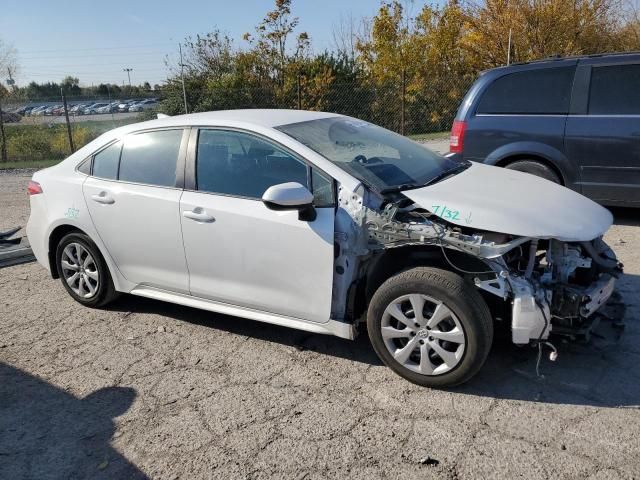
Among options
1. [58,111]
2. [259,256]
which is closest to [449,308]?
[259,256]

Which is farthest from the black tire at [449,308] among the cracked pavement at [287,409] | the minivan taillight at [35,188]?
the minivan taillight at [35,188]

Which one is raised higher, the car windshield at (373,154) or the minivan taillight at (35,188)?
the car windshield at (373,154)

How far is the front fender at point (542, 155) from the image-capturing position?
6.25 m

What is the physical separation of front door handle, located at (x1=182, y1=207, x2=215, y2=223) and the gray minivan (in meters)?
4.02

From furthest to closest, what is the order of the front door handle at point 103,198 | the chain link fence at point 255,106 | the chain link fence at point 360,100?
1. the chain link fence at point 360,100
2. the chain link fence at point 255,106
3. the front door handle at point 103,198

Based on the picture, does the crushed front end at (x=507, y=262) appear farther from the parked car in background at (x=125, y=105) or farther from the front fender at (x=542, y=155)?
the parked car in background at (x=125, y=105)

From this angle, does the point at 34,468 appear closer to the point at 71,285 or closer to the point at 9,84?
the point at 71,285

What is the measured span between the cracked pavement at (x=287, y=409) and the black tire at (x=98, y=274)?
336 mm

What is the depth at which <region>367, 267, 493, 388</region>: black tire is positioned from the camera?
3.06m

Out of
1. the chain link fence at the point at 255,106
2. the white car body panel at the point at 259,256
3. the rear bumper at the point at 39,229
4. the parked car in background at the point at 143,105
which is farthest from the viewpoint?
the parked car in background at the point at 143,105

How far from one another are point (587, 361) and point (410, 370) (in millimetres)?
1189

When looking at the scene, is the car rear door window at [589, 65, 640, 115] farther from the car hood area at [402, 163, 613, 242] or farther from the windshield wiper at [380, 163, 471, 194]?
the car hood area at [402, 163, 613, 242]

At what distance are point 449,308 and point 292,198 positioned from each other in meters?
1.10

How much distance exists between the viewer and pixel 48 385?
141 inches
